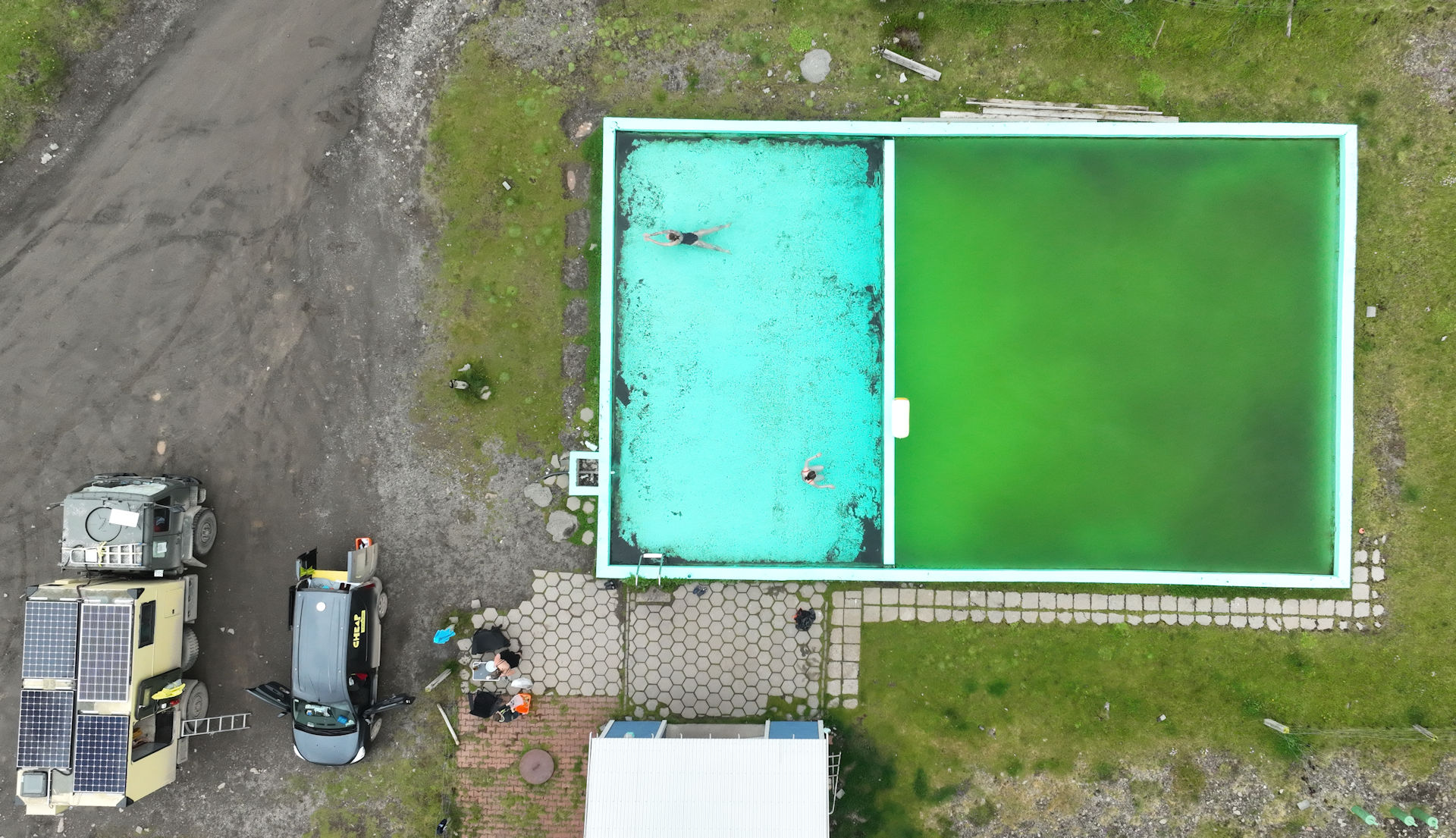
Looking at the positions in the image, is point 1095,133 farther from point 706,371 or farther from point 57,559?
point 57,559

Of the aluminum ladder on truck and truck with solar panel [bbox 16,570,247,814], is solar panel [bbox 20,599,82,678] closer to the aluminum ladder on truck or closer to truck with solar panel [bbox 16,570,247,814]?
truck with solar panel [bbox 16,570,247,814]

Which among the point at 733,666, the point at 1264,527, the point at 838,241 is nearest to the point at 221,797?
the point at 733,666

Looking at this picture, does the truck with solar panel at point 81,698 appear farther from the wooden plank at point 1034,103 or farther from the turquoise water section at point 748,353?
the wooden plank at point 1034,103

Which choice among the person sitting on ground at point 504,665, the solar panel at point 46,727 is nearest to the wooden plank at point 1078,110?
the person sitting on ground at point 504,665

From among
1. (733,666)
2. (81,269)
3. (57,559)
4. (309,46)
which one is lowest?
(733,666)

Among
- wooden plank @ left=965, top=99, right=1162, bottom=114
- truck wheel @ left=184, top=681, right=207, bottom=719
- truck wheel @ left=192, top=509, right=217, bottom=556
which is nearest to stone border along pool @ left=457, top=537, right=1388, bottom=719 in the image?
truck wheel @ left=184, top=681, right=207, bottom=719

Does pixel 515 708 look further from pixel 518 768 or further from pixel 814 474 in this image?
pixel 814 474
